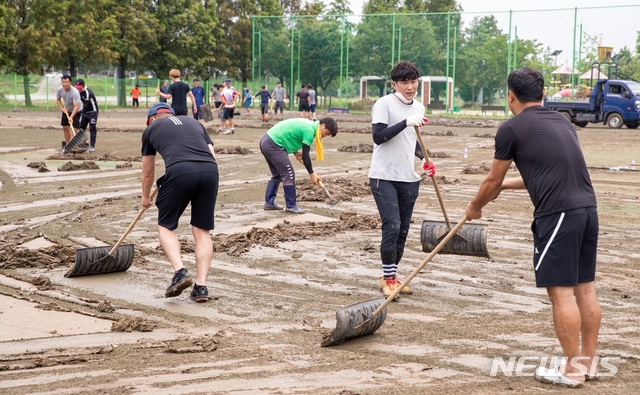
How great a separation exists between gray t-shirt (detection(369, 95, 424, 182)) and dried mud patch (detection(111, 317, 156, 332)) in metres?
2.34

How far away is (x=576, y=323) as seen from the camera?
15.2 ft

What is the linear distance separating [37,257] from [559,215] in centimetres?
545

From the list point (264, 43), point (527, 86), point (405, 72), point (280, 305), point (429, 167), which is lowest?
point (280, 305)

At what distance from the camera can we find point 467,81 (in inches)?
1665

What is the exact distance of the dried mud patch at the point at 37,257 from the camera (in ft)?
25.6

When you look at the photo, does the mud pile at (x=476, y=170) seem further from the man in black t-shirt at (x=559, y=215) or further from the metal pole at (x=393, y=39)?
the metal pole at (x=393, y=39)

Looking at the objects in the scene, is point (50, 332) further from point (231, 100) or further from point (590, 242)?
point (231, 100)

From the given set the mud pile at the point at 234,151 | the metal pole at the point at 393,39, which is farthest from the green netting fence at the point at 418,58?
the mud pile at the point at 234,151

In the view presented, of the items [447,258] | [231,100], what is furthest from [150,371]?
[231,100]

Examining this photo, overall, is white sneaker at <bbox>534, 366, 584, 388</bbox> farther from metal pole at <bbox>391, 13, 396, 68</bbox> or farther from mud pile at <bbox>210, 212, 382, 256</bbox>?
metal pole at <bbox>391, 13, 396, 68</bbox>

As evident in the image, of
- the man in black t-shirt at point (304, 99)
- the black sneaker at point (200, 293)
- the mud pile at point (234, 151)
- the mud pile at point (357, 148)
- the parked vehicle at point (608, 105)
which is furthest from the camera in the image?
the man in black t-shirt at point (304, 99)

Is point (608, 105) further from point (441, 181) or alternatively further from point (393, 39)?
point (441, 181)

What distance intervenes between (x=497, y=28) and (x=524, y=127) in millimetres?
37671

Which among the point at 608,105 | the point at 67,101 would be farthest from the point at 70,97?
the point at 608,105
